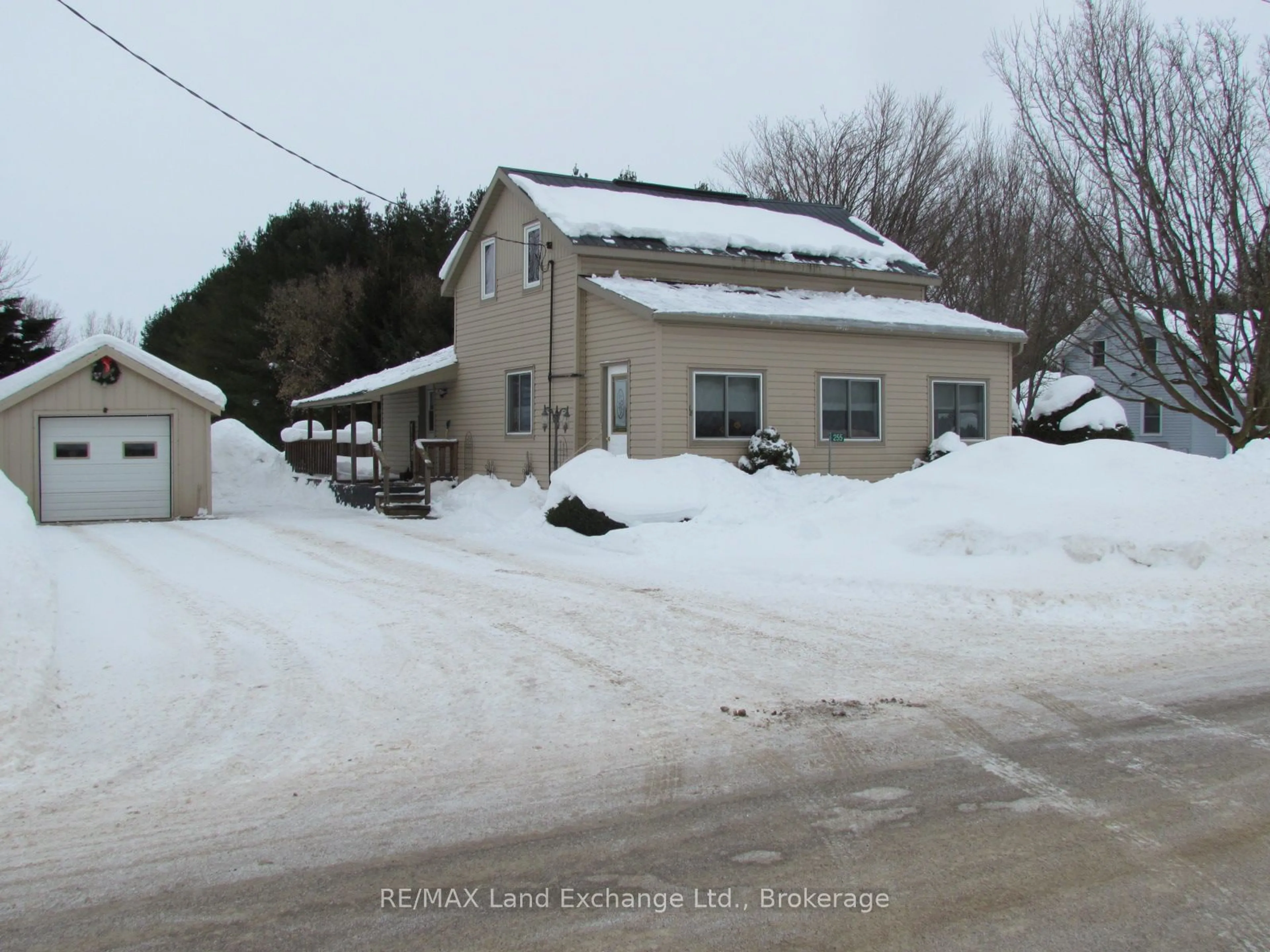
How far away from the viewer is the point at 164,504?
72.1 ft

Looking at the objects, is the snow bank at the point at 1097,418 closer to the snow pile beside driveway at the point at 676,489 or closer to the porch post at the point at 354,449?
the snow pile beside driveway at the point at 676,489

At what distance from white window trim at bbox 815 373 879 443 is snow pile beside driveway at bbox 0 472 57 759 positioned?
13.1m

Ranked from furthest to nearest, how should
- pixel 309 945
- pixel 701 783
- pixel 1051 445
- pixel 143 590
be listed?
1. pixel 1051 445
2. pixel 143 590
3. pixel 701 783
4. pixel 309 945

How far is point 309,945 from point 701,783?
2235 mm

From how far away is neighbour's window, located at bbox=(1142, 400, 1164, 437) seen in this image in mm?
39938

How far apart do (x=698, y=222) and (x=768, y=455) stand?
260 inches

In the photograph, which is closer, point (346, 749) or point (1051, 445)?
point (346, 749)

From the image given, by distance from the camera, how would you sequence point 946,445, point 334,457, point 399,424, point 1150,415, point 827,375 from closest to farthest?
point 827,375
point 946,445
point 334,457
point 399,424
point 1150,415

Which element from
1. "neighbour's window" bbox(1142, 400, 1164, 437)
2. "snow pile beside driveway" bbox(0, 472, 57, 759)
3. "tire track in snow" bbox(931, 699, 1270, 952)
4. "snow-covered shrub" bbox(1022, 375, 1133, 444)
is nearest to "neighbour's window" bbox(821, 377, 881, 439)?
"snow-covered shrub" bbox(1022, 375, 1133, 444)

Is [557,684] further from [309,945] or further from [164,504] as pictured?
[164,504]

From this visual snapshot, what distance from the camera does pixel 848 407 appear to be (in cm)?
2036

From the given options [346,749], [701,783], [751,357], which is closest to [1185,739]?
[701,783]

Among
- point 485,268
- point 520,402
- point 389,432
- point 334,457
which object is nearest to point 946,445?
point 520,402

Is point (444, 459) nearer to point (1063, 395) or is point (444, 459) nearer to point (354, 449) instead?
point (354, 449)
